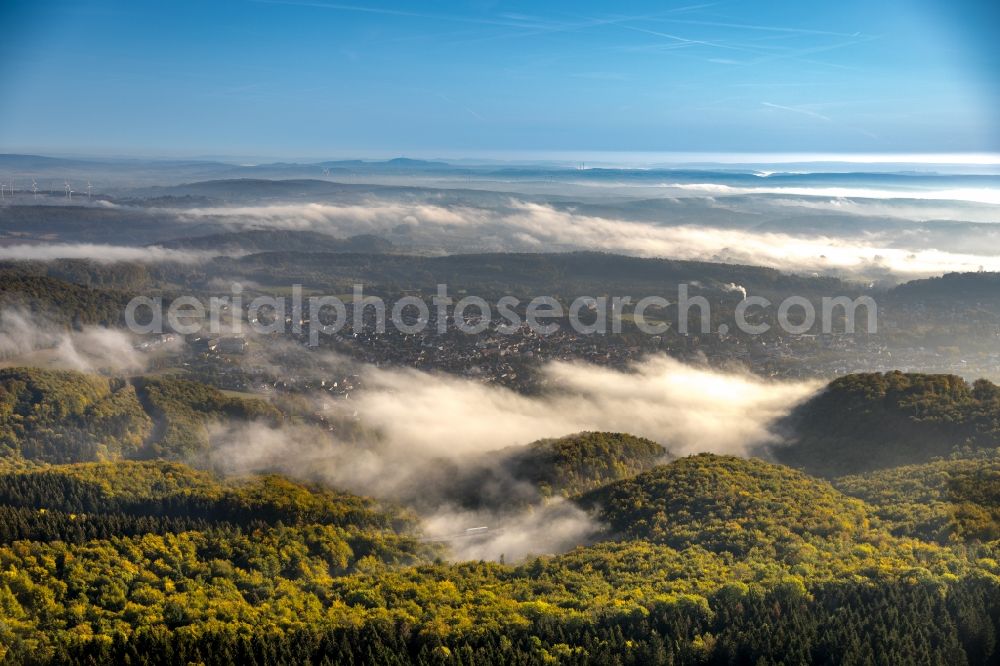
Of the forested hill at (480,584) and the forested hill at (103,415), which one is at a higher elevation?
the forested hill at (480,584)

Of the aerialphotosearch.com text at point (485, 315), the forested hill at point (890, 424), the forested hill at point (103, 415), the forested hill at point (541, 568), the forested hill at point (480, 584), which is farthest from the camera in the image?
the aerialphotosearch.com text at point (485, 315)

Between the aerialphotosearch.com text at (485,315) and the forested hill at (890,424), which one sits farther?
the aerialphotosearch.com text at (485,315)

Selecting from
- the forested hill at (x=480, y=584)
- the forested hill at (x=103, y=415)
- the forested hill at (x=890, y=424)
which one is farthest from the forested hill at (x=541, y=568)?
the forested hill at (x=103, y=415)

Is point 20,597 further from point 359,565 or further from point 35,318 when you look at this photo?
point 35,318

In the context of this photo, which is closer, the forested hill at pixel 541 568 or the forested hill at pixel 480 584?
the forested hill at pixel 480 584

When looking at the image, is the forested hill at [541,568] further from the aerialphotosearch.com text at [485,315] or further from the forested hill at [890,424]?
the aerialphotosearch.com text at [485,315]

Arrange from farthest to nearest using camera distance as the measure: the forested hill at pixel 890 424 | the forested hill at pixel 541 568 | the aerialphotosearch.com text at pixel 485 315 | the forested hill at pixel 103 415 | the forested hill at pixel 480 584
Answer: the aerialphotosearch.com text at pixel 485 315, the forested hill at pixel 103 415, the forested hill at pixel 890 424, the forested hill at pixel 541 568, the forested hill at pixel 480 584

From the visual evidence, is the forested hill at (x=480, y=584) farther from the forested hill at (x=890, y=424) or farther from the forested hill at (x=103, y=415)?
the forested hill at (x=103, y=415)

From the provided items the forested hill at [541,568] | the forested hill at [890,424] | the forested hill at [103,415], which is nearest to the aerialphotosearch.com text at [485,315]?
the forested hill at [103,415]

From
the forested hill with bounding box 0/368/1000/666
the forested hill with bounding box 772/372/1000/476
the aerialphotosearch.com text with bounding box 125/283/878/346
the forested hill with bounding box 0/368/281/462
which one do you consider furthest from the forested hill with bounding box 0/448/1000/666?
the aerialphotosearch.com text with bounding box 125/283/878/346

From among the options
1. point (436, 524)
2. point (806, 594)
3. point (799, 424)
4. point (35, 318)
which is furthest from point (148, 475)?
point (35, 318)
